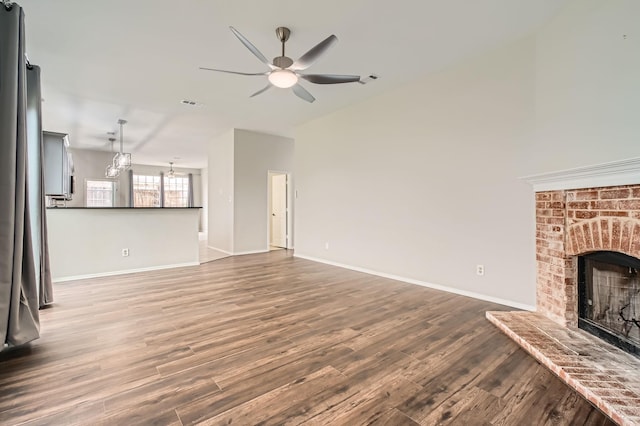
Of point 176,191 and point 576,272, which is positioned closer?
point 576,272

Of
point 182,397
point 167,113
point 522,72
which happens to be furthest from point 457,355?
point 167,113

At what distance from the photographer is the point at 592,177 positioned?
2328 millimetres

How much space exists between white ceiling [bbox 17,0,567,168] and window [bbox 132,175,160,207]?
666cm

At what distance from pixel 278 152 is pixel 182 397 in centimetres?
635

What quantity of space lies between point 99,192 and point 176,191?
9.39 feet

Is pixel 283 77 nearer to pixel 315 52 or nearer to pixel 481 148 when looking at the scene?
pixel 315 52

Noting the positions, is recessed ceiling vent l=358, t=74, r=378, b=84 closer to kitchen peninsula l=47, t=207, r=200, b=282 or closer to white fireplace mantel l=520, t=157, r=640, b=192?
white fireplace mantel l=520, t=157, r=640, b=192

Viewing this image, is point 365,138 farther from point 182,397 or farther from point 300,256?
point 182,397

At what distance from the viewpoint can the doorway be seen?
7.88 metres

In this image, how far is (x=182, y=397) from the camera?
1719 mm

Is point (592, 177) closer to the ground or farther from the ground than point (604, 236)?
farther from the ground

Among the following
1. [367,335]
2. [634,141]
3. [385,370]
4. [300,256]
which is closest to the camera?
[385,370]

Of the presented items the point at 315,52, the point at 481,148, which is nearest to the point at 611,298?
the point at 481,148

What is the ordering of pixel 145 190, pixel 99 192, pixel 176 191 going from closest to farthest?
pixel 99 192
pixel 145 190
pixel 176 191
